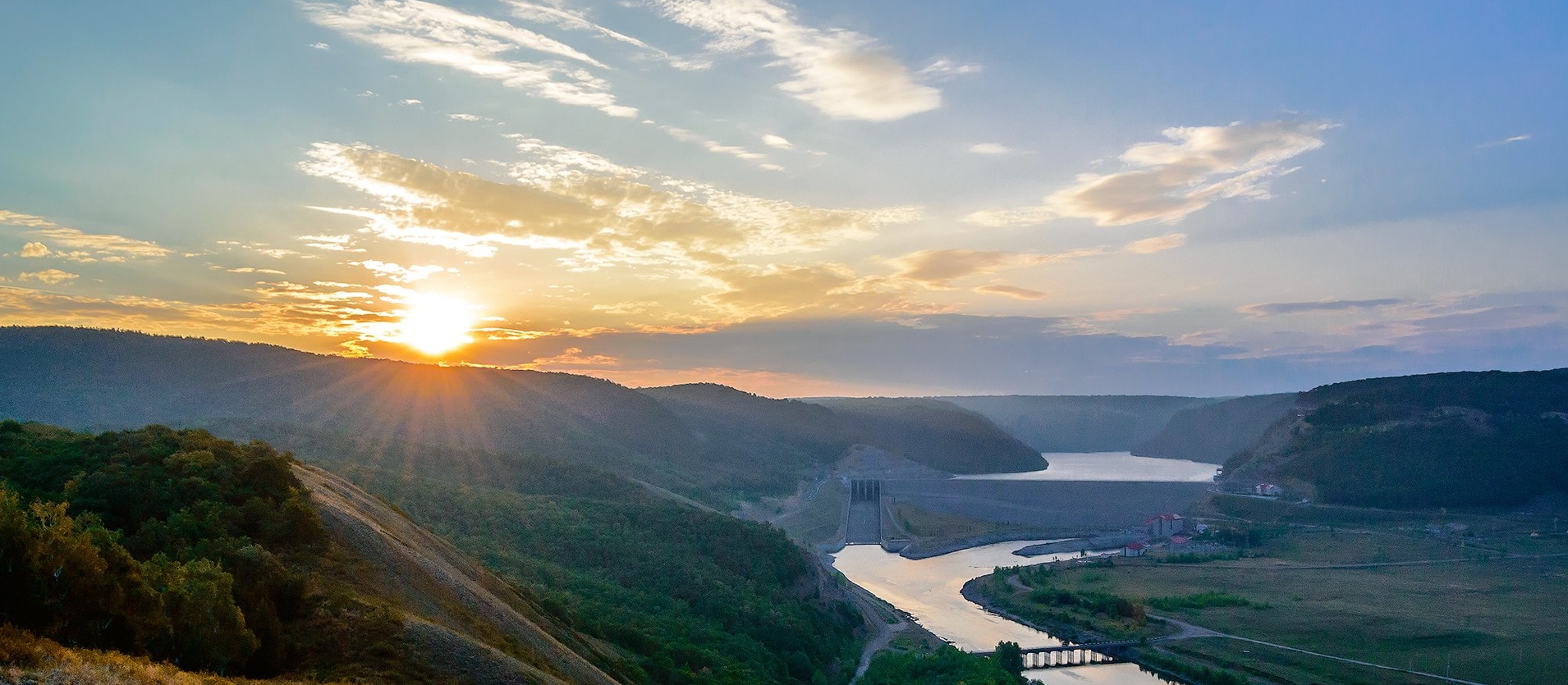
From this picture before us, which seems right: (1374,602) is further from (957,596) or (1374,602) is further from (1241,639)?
(957,596)

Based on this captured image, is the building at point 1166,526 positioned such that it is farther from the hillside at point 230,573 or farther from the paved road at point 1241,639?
the hillside at point 230,573

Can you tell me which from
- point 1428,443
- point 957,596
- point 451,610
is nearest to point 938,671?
point 451,610

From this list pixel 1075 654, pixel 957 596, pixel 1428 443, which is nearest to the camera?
Result: pixel 1075 654

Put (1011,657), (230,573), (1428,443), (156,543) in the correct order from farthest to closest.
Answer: (1428,443) < (1011,657) < (156,543) < (230,573)

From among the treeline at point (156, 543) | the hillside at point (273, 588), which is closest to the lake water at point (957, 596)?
the hillside at point (273, 588)

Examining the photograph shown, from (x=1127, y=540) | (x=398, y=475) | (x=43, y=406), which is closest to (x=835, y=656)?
(x=398, y=475)

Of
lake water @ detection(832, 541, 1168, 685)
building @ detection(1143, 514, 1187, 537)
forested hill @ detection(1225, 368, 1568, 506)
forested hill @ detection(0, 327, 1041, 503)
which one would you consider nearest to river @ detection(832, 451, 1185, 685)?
lake water @ detection(832, 541, 1168, 685)

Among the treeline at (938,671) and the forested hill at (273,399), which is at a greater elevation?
the forested hill at (273,399)
